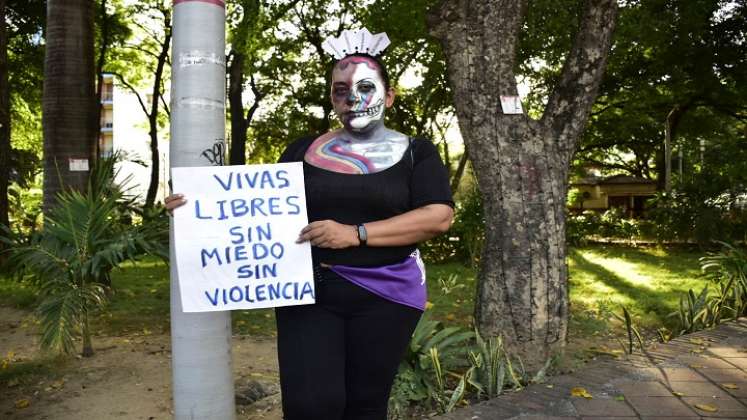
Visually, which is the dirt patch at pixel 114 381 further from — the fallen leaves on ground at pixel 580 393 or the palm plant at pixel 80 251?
the fallen leaves on ground at pixel 580 393

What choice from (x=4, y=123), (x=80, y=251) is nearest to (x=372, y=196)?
(x=80, y=251)

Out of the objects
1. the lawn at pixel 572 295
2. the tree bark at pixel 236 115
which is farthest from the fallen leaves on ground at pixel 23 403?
the tree bark at pixel 236 115

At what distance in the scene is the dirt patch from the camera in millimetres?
4441

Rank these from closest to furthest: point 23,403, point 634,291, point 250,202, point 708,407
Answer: point 250,202
point 708,407
point 23,403
point 634,291

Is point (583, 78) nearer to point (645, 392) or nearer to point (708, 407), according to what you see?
point (645, 392)

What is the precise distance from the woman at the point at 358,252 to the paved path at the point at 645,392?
1495mm

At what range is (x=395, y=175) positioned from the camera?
2.43m

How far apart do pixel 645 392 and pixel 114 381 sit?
3849 millimetres

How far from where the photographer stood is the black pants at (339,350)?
227 centimetres

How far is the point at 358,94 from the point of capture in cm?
251

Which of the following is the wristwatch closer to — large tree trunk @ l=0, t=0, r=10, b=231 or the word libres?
the word libres

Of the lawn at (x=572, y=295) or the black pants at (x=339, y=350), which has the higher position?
the black pants at (x=339, y=350)

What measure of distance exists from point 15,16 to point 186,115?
16.8 meters

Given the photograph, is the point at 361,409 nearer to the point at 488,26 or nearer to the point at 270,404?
the point at 270,404
